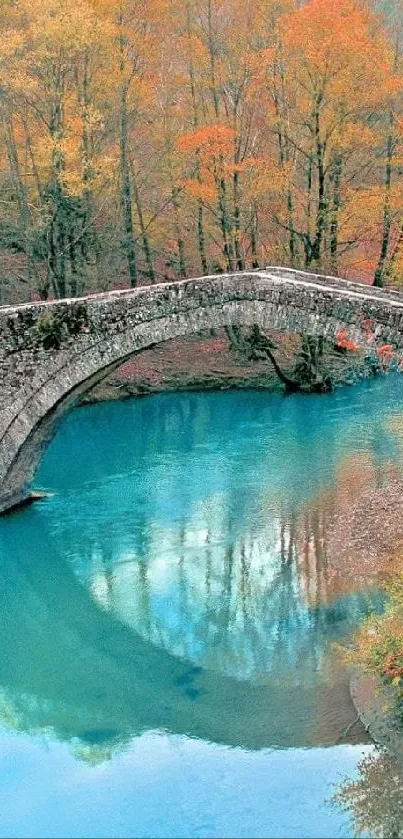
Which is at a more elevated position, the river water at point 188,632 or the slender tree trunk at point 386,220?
the slender tree trunk at point 386,220

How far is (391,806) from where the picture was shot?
866 centimetres

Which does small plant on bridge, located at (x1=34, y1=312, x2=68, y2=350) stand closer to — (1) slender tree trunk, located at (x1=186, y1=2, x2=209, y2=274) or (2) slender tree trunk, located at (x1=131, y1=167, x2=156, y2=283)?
(1) slender tree trunk, located at (x1=186, y1=2, x2=209, y2=274)

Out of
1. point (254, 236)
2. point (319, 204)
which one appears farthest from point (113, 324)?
point (254, 236)

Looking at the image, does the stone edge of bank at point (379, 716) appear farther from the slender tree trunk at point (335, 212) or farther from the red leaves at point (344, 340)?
the slender tree trunk at point (335, 212)

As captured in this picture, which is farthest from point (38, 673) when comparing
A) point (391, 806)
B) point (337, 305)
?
point (337, 305)

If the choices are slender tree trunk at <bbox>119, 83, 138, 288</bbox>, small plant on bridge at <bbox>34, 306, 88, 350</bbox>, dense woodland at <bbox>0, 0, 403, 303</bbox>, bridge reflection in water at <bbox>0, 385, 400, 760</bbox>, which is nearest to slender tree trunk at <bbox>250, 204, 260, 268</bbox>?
dense woodland at <bbox>0, 0, 403, 303</bbox>

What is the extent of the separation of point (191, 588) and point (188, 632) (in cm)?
134

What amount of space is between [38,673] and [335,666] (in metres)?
3.66

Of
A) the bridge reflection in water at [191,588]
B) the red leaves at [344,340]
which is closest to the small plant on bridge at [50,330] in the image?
the bridge reflection in water at [191,588]

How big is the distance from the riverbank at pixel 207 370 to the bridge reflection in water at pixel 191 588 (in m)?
4.08

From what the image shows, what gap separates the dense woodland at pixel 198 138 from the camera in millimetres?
22906

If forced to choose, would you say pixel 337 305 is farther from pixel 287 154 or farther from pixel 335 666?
pixel 287 154

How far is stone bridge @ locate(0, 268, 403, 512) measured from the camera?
1409cm

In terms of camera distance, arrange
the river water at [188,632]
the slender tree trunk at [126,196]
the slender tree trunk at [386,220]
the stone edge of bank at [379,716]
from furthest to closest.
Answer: the slender tree trunk at [126,196] < the slender tree trunk at [386,220] < the stone edge of bank at [379,716] < the river water at [188,632]
